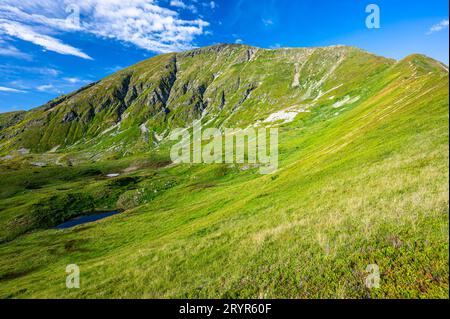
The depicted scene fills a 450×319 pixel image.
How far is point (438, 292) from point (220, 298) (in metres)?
10.9

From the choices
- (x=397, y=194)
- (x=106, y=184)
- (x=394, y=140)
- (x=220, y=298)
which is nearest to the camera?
(x=220, y=298)

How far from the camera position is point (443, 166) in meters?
21.4

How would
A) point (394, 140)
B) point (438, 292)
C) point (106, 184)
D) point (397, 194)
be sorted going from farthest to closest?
1. point (106, 184)
2. point (394, 140)
3. point (397, 194)
4. point (438, 292)

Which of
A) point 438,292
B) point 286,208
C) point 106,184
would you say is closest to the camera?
point 438,292

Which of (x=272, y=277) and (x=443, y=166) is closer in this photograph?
(x=272, y=277)

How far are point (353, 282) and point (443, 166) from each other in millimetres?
14188

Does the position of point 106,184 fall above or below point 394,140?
below
